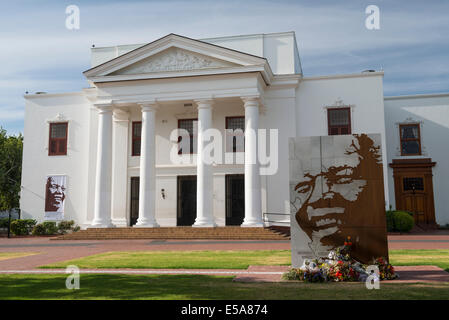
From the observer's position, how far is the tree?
155ft

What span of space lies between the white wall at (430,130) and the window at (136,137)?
18.1 metres

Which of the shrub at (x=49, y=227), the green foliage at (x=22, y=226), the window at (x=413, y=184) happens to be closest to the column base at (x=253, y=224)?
the window at (x=413, y=184)

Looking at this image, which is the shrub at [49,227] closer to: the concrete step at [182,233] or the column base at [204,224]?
the concrete step at [182,233]

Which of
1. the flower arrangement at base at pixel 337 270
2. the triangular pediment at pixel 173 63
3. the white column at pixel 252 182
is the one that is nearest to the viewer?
the flower arrangement at base at pixel 337 270

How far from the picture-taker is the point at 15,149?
50406 millimetres

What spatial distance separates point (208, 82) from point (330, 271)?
18421 mm

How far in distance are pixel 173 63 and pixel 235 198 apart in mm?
9735

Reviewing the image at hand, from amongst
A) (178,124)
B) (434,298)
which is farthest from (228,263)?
(178,124)

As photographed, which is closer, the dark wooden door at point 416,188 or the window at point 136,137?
the dark wooden door at point 416,188

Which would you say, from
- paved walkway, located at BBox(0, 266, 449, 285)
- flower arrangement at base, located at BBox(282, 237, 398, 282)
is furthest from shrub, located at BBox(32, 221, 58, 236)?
flower arrangement at base, located at BBox(282, 237, 398, 282)

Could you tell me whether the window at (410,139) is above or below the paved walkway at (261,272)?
above

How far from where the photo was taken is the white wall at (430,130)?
30.5 meters

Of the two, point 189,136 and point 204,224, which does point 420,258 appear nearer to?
point 204,224

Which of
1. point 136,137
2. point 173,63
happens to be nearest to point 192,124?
point 136,137
